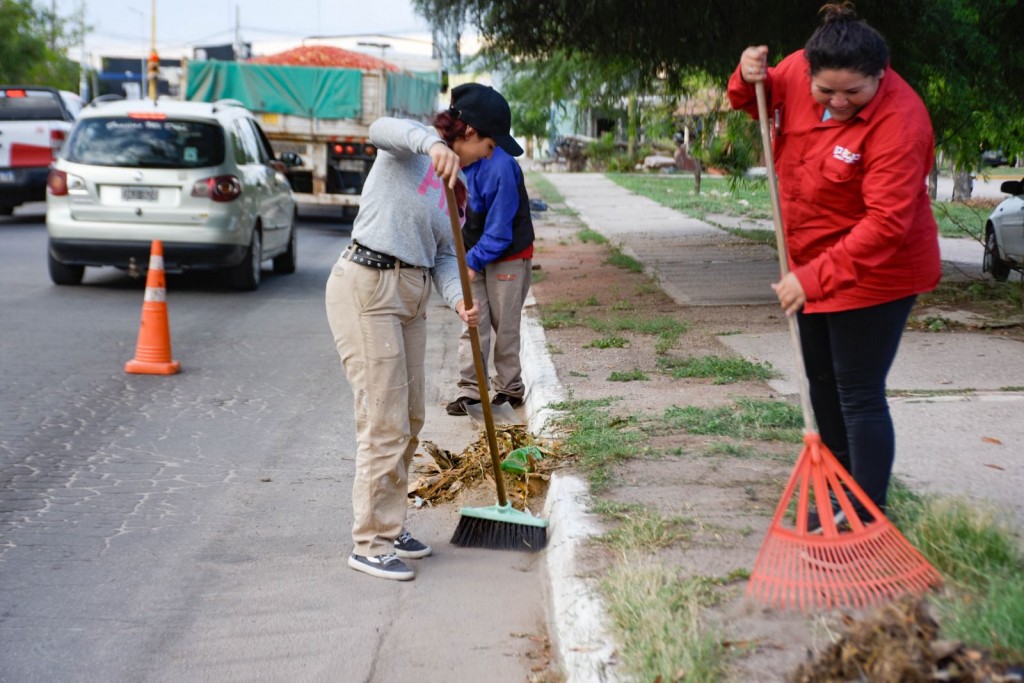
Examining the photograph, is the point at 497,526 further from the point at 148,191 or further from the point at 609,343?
the point at 148,191

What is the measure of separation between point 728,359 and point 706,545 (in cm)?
380

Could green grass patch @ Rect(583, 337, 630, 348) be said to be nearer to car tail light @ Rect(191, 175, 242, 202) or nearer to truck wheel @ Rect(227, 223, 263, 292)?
car tail light @ Rect(191, 175, 242, 202)

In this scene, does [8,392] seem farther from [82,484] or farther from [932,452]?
[932,452]

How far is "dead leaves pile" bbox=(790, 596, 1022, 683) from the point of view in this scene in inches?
112

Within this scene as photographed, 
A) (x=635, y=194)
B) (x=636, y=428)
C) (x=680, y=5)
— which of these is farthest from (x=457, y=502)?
(x=635, y=194)

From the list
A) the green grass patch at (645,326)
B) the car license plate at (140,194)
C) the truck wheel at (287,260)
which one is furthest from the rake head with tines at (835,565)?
the truck wheel at (287,260)

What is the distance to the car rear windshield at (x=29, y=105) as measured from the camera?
20.1m

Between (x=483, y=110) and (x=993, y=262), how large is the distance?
1091 centimetres

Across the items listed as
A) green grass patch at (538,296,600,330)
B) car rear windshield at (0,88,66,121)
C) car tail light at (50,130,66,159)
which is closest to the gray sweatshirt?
green grass patch at (538,296,600,330)

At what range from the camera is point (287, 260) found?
47.4ft

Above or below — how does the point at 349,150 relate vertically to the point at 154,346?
above

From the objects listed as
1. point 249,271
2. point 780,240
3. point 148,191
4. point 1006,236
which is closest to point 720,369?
point 780,240

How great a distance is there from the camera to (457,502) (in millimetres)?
5730

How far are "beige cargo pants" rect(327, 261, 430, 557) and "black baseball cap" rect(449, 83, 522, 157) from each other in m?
0.59
